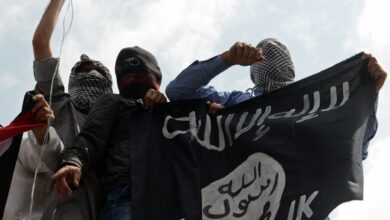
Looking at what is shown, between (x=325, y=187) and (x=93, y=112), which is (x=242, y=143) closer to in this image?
(x=325, y=187)

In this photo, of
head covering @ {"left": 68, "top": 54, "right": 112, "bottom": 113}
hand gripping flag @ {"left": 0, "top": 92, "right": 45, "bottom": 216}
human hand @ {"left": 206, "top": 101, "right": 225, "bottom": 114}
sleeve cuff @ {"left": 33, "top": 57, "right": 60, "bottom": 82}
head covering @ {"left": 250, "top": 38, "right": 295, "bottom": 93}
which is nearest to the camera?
hand gripping flag @ {"left": 0, "top": 92, "right": 45, "bottom": 216}

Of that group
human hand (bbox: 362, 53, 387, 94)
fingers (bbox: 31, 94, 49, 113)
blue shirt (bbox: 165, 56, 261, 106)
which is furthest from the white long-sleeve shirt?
human hand (bbox: 362, 53, 387, 94)

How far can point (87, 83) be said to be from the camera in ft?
14.6

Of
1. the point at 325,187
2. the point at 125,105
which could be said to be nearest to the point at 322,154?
the point at 325,187

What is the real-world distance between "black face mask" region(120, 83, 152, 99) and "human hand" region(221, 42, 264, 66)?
508 mm

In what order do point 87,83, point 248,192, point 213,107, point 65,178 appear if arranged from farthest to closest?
point 87,83 < point 213,107 < point 248,192 < point 65,178

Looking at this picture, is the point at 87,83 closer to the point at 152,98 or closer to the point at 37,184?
the point at 152,98

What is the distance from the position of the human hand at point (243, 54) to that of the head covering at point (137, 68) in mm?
451

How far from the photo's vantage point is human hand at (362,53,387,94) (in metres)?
4.01

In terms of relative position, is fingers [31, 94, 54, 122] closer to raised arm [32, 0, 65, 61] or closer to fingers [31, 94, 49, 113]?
fingers [31, 94, 49, 113]

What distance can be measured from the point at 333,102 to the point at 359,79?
0.65 ft

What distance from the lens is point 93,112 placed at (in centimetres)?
393

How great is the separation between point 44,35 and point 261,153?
1365mm

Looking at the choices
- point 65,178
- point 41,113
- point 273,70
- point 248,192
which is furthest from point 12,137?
point 273,70
